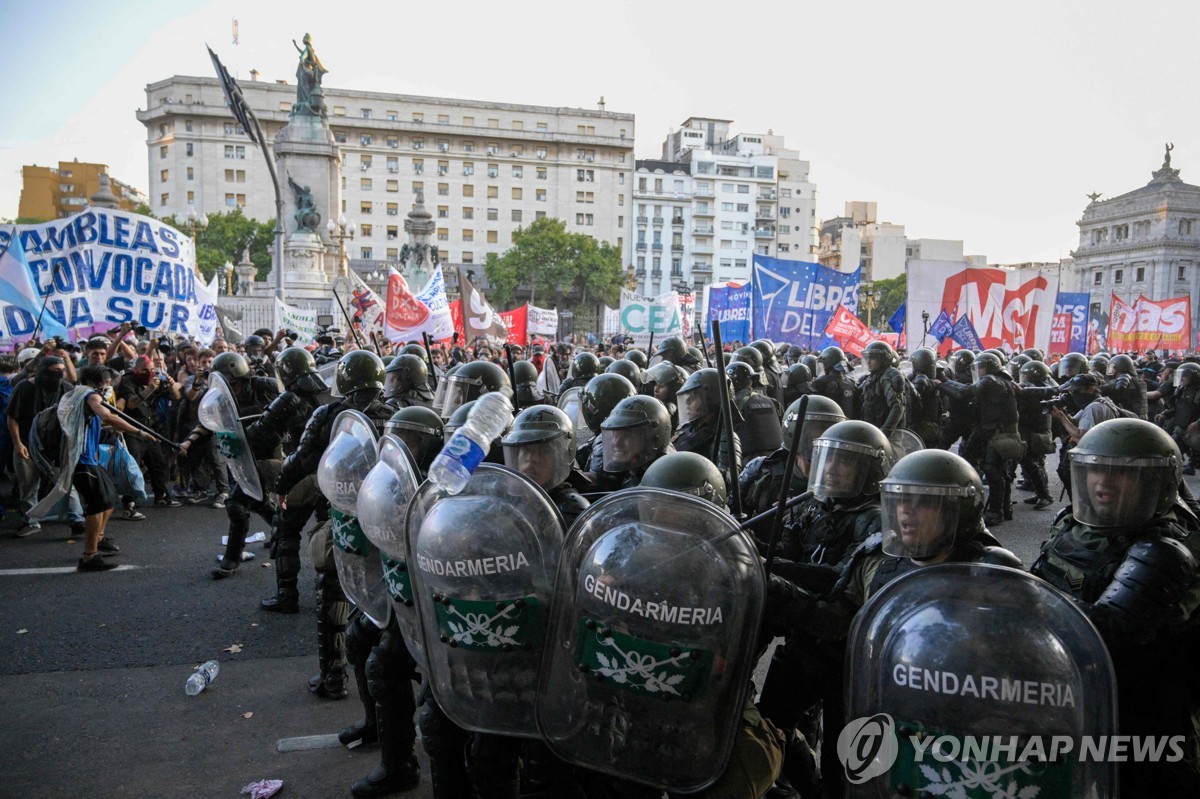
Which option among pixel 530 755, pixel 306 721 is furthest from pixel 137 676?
pixel 530 755

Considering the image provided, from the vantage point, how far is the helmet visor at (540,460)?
3105mm

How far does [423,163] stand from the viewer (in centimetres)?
7981

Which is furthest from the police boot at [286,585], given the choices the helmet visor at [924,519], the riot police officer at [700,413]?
the helmet visor at [924,519]

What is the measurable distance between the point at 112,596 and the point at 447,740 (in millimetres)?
4620

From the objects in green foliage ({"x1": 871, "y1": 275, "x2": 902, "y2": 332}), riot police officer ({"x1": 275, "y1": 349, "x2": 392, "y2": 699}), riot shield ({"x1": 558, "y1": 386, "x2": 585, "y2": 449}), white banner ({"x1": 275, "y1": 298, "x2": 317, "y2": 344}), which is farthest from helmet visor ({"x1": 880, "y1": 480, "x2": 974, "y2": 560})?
green foliage ({"x1": 871, "y1": 275, "x2": 902, "y2": 332})

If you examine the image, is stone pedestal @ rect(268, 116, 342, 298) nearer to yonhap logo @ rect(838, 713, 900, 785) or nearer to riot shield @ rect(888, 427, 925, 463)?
riot shield @ rect(888, 427, 925, 463)

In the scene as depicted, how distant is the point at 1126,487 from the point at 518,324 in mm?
15942

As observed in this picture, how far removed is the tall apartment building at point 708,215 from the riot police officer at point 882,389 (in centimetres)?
7679

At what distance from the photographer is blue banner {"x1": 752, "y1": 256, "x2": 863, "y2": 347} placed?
13836 mm

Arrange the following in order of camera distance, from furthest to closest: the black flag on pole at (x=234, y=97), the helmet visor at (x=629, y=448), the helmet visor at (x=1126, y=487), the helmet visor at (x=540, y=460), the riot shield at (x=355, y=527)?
the black flag on pole at (x=234, y=97) → the helmet visor at (x=629, y=448) → the riot shield at (x=355, y=527) → the helmet visor at (x=540, y=460) → the helmet visor at (x=1126, y=487)

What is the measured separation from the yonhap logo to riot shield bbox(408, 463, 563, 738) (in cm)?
88

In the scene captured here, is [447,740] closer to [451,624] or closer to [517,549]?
[451,624]

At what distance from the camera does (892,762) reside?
1.87 m

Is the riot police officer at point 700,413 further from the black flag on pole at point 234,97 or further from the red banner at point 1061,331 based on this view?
the red banner at point 1061,331
